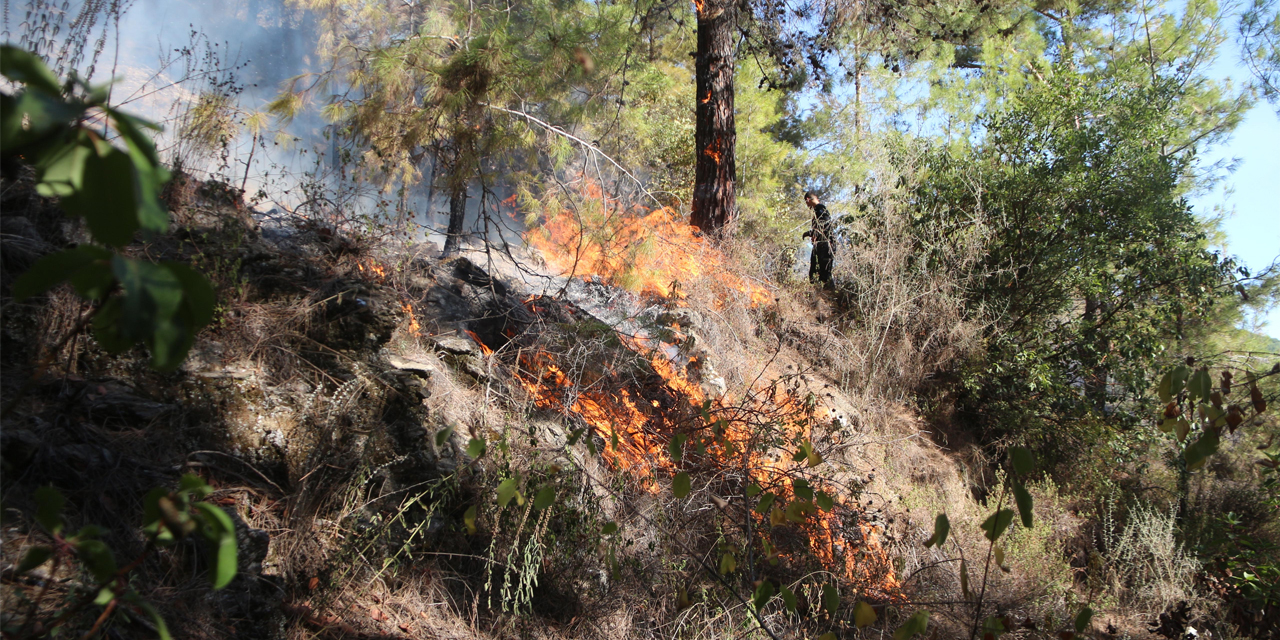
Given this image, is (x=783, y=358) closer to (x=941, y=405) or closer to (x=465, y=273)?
(x=941, y=405)

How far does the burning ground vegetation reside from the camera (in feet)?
7.40

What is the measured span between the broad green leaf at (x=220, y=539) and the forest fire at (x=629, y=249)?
2.93 m

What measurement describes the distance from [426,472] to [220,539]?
8.37ft

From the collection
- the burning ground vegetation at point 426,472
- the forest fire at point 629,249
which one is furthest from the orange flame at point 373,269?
the forest fire at point 629,249

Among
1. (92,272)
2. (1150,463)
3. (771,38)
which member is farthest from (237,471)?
(1150,463)

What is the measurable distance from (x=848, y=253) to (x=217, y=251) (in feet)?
20.0

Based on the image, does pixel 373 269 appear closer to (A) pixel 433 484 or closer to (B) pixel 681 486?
(A) pixel 433 484

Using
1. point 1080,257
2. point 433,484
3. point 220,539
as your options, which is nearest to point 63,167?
point 220,539

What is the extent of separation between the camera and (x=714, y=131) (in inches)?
288

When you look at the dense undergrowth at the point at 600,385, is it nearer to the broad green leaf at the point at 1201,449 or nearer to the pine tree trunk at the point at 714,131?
the broad green leaf at the point at 1201,449

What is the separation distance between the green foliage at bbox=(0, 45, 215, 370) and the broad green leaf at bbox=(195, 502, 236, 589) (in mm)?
255

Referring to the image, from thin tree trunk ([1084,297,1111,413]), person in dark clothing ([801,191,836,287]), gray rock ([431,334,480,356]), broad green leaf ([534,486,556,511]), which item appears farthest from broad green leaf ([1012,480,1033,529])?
person in dark clothing ([801,191,836,287])

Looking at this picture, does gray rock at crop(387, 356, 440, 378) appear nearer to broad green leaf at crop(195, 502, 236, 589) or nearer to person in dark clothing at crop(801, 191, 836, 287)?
broad green leaf at crop(195, 502, 236, 589)

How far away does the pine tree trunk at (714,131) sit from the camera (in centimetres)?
711
